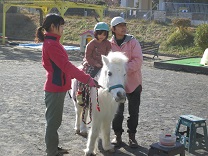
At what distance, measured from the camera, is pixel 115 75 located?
400 cm

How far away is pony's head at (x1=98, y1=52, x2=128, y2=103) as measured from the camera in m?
3.87

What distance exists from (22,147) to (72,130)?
1.08 metres

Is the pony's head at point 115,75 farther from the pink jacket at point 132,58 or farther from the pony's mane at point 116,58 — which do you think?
the pink jacket at point 132,58

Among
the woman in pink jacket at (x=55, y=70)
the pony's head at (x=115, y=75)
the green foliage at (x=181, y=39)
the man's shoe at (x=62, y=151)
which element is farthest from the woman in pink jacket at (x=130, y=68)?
the green foliage at (x=181, y=39)

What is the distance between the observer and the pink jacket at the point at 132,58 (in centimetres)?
466

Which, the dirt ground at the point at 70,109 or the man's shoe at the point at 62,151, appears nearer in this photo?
the man's shoe at the point at 62,151

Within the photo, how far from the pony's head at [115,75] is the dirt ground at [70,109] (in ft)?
3.93

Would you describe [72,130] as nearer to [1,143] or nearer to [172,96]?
[1,143]

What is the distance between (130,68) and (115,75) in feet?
2.16

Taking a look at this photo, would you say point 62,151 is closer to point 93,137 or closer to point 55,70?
point 93,137

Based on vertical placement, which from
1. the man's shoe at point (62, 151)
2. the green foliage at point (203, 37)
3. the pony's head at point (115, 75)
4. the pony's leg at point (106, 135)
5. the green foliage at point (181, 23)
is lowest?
the man's shoe at point (62, 151)

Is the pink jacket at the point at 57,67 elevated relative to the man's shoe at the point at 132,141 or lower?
elevated

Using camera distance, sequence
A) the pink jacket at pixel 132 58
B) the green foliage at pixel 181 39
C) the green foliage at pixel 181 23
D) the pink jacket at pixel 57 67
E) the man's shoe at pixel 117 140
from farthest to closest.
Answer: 1. the green foliage at pixel 181 23
2. the green foliage at pixel 181 39
3. the man's shoe at pixel 117 140
4. the pink jacket at pixel 132 58
5. the pink jacket at pixel 57 67

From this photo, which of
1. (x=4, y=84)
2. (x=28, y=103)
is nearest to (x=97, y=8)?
(x=4, y=84)
